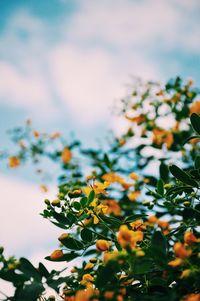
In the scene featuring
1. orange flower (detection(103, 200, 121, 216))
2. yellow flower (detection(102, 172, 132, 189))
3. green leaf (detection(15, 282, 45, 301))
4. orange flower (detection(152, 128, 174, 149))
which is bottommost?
green leaf (detection(15, 282, 45, 301))

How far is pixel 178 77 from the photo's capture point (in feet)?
13.3

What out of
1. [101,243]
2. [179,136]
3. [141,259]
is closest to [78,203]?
[101,243]

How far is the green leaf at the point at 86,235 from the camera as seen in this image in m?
1.70

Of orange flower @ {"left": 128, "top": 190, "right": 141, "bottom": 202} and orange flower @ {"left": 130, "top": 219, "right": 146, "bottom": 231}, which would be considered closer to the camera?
orange flower @ {"left": 130, "top": 219, "right": 146, "bottom": 231}

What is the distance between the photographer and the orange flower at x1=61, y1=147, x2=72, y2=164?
4644mm

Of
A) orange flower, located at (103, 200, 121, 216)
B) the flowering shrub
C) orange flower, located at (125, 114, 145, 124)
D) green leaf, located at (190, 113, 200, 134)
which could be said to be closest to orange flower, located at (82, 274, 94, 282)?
the flowering shrub

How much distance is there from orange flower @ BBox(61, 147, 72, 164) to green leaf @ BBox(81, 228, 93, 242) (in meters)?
2.92

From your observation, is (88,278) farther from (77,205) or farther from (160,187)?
(160,187)

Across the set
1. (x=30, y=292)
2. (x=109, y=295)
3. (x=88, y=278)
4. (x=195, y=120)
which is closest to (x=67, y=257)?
(x=88, y=278)

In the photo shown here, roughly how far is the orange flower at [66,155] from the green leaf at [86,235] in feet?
9.58

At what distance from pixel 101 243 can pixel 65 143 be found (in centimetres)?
344

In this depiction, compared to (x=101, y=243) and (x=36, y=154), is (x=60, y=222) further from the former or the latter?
(x=36, y=154)

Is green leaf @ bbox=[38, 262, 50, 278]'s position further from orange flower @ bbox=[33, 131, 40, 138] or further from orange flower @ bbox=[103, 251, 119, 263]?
orange flower @ bbox=[33, 131, 40, 138]

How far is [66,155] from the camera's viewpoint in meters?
4.76
